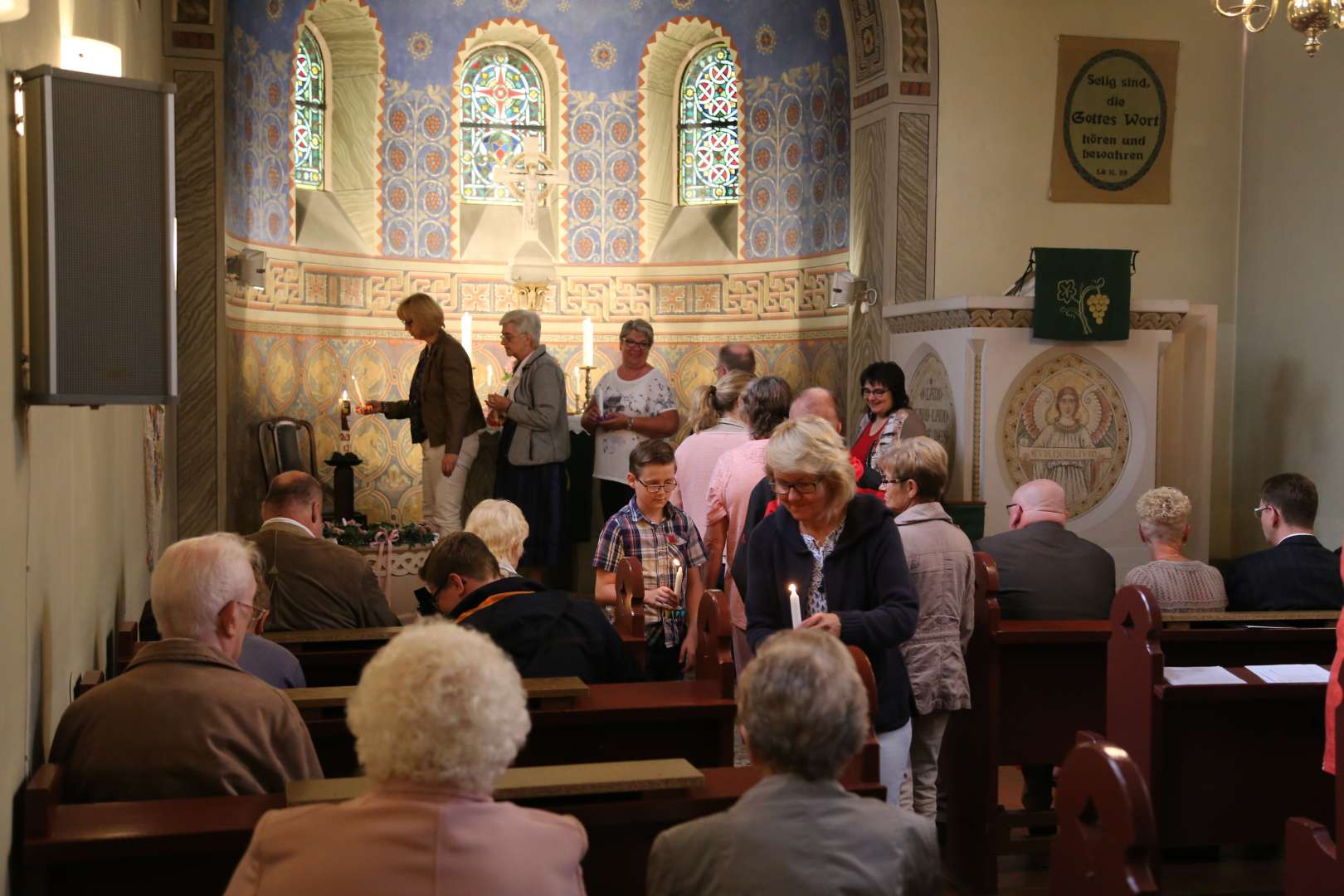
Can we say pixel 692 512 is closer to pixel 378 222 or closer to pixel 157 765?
pixel 157 765

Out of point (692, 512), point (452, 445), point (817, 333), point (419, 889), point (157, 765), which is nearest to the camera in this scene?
point (419, 889)

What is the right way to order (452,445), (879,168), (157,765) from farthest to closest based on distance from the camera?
(879,168) < (452,445) < (157,765)

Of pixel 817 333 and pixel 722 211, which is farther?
pixel 722 211

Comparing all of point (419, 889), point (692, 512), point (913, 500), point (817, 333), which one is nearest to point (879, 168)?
point (817, 333)

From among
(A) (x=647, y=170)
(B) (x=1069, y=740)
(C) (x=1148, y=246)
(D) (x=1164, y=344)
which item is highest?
(A) (x=647, y=170)

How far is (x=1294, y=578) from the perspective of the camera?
4.84 meters

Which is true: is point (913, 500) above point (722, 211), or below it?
below

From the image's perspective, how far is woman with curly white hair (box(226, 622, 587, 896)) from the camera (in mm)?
1795

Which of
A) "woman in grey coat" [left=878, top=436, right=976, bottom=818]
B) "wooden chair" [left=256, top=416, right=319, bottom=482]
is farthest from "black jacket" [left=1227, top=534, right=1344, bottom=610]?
"wooden chair" [left=256, top=416, right=319, bottom=482]

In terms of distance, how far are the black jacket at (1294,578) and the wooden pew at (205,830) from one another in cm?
A: 296

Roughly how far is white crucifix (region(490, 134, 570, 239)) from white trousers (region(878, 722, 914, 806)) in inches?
292

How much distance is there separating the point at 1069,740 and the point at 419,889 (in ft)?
11.1

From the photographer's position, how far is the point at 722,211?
1126 centimetres

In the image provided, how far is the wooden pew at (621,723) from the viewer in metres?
3.26
